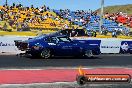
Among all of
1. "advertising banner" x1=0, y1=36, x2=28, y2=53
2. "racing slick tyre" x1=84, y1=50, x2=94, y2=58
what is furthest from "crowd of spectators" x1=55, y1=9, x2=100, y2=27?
"racing slick tyre" x1=84, y1=50, x2=94, y2=58

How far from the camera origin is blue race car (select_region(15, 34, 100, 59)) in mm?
19531

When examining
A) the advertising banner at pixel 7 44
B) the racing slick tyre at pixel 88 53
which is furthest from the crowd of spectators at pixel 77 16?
the racing slick tyre at pixel 88 53

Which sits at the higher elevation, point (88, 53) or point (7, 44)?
point (7, 44)

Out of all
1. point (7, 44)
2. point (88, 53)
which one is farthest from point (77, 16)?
point (88, 53)

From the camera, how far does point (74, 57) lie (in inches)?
849

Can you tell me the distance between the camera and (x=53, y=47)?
20062 mm

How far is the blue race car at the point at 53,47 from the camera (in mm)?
19531

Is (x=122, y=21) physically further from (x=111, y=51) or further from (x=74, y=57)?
(x=74, y=57)

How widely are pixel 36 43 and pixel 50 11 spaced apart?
27.5 metres

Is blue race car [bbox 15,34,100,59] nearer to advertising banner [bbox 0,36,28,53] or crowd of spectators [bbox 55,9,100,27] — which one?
advertising banner [bbox 0,36,28,53]

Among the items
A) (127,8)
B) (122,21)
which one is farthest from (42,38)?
(127,8)

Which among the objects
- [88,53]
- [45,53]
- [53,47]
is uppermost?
[53,47]

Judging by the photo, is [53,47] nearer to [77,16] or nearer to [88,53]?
[88,53]

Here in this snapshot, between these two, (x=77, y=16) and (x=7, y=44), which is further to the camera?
(x=77, y=16)
